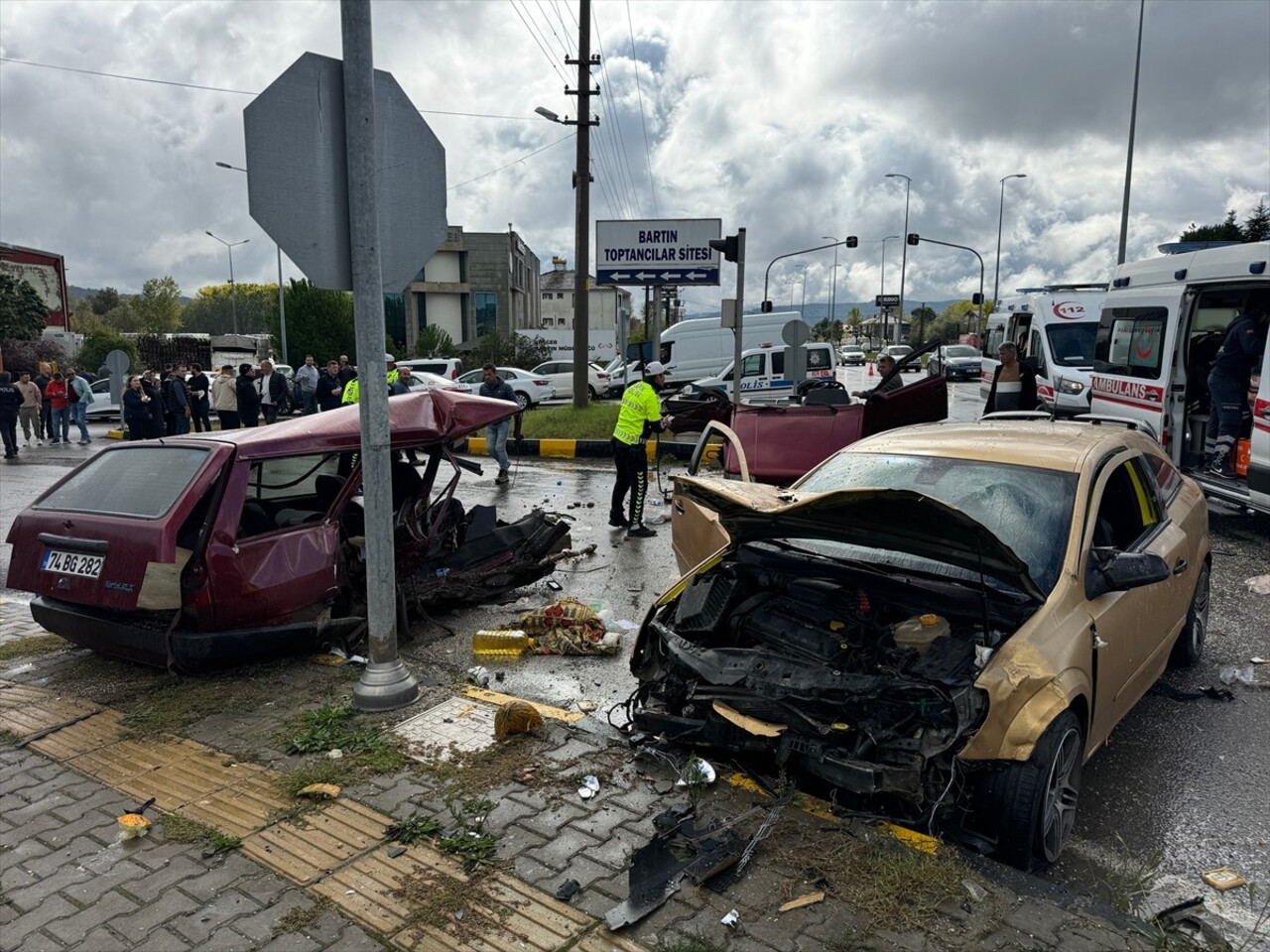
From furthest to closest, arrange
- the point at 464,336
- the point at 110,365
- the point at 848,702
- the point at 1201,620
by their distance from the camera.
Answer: the point at 464,336, the point at 110,365, the point at 1201,620, the point at 848,702

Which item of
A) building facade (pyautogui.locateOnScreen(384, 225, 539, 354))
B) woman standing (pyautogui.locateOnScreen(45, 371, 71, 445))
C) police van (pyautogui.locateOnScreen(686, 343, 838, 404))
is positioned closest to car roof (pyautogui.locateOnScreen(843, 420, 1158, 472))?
police van (pyautogui.locateOnScreen(686, 343, 838, 404))

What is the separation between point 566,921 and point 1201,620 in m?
4.52

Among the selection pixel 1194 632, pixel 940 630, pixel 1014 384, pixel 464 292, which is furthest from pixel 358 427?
pixel 464 292

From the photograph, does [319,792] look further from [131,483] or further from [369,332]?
[131,483]

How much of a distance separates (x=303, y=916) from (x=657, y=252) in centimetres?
1850

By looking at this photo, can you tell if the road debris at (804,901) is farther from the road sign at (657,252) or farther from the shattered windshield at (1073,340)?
the road sign at (657,252)

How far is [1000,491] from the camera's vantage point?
416cm

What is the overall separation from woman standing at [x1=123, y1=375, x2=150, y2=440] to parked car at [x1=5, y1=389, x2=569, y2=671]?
11874 millimetres

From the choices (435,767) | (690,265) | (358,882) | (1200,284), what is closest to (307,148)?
(435,767)

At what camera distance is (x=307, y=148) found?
4176mm

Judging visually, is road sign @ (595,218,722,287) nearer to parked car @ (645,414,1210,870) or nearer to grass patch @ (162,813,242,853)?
parked car @ (645,414,1210,870)

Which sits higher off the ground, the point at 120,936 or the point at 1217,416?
the point at 1217,416

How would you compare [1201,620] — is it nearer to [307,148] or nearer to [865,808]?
[865,808]

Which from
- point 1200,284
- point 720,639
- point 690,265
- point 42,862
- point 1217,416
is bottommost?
point 42,862
